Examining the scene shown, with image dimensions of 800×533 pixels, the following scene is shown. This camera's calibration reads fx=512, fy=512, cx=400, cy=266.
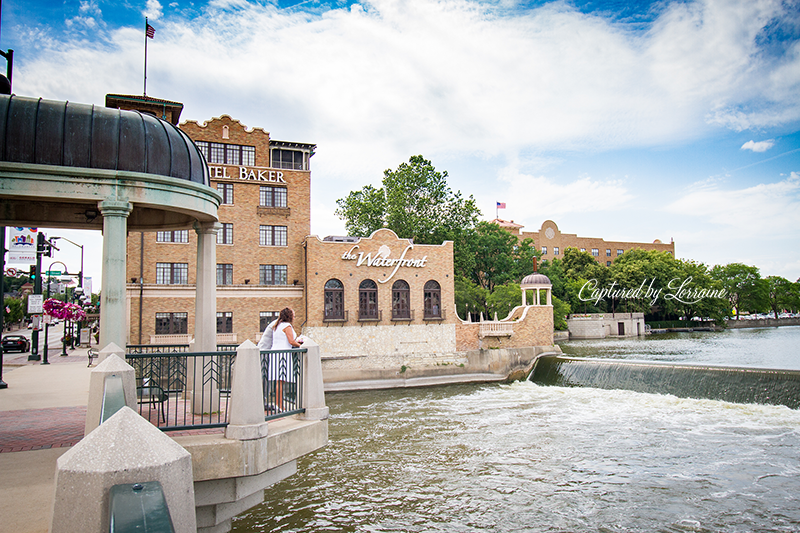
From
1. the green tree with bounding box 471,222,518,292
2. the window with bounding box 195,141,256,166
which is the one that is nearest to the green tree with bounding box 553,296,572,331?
the green tree with bounding box 471,222,518,292

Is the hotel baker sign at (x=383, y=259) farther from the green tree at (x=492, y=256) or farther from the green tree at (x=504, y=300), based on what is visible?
the green tree at (x=492, y=256)

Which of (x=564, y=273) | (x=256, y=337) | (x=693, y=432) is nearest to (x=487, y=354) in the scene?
(x=256, y=337)

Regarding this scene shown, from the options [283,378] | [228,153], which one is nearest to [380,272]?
[228,153]

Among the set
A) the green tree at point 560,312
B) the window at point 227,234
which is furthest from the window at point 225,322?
the green tree at point 560,312

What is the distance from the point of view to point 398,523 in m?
10.0

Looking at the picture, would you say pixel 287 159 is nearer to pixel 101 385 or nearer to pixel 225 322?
pixel 225 322

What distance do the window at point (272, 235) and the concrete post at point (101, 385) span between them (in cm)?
2804

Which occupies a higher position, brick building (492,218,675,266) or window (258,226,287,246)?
brick building (492,218,675,266)

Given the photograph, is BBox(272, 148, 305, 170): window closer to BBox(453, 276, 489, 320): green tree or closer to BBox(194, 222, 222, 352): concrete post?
BBox(453, 276, 489, 320): green tree

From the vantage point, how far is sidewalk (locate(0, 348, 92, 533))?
214 inches

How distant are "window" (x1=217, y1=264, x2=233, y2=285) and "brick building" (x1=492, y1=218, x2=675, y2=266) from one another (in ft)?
190

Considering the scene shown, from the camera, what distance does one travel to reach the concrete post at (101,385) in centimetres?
549

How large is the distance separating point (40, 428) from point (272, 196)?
25.9 m

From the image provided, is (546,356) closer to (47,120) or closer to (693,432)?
(693,432)
